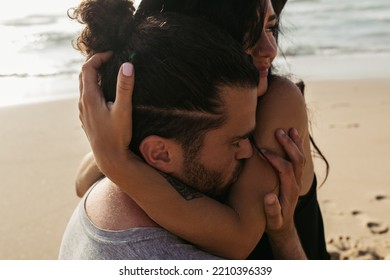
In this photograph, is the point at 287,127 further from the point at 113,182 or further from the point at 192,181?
the point at 113,182

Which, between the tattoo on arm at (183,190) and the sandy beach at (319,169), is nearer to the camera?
the tattoo on arm at (183,190)

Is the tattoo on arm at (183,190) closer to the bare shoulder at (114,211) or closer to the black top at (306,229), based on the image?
the bare shoulder at (114,211)

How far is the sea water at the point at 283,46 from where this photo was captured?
251 inches

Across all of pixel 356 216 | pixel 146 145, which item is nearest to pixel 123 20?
pixel 146 145

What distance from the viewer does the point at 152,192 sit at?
1647mm

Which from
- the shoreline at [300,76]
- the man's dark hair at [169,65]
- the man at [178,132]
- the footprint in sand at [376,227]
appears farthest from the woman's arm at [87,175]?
the shoreline at [300,76]

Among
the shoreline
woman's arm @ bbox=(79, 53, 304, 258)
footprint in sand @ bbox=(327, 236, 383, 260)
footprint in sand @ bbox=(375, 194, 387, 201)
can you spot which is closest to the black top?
woman's arm @ bbox=(79, 53, 304, 258)

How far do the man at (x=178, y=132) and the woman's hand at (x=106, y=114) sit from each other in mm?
37

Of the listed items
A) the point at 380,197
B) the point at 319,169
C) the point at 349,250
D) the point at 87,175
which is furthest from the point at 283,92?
the point at 319,169

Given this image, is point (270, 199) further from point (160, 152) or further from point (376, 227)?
point (376, 227)

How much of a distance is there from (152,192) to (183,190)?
0.13 meters

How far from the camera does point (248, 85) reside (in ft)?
5.51

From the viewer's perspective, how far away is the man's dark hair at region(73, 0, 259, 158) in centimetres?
159

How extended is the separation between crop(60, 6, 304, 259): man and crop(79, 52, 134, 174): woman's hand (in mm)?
37
